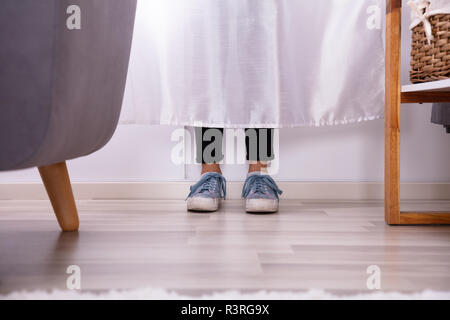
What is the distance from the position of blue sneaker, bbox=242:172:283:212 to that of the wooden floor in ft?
0.11

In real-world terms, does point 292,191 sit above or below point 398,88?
below

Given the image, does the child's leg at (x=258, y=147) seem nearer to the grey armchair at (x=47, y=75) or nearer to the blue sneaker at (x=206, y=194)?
the blue sneaker at (x=206, y=194)

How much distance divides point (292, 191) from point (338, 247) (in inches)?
23.9

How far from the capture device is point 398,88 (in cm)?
94

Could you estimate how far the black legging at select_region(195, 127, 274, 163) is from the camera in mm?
1260

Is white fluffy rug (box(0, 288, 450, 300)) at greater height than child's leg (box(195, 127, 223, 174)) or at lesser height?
lesser

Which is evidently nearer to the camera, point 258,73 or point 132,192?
point 258,73

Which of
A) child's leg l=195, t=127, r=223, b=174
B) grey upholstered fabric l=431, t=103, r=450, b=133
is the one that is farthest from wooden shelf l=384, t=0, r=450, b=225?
child's leg l=195, t=127, r=223, b=174

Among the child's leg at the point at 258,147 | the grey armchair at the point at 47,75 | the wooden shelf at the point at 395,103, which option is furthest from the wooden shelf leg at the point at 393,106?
the grey armchair at the point at 47,75

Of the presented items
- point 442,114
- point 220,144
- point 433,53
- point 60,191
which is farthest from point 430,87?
point 60,191

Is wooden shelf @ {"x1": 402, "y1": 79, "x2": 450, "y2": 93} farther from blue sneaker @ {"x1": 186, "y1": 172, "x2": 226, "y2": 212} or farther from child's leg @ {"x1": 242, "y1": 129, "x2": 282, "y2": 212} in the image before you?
blue sneaker @ {"x1": 186, "y1": 172, "x2": 226, "y2": 212}
